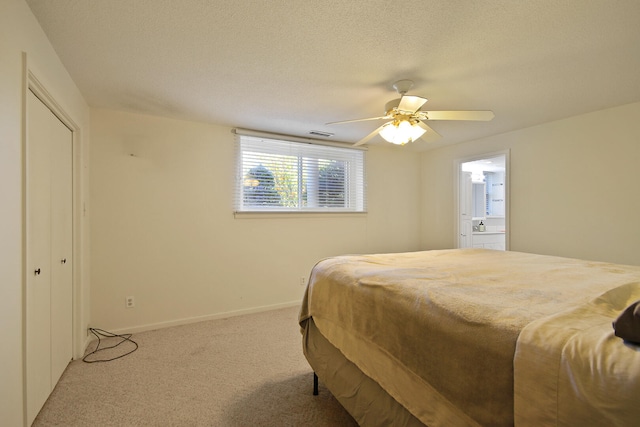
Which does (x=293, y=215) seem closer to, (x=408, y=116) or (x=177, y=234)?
(x=177, y=234)

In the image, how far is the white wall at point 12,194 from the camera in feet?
4.12

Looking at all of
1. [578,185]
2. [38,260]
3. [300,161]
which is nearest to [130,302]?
[38,260]

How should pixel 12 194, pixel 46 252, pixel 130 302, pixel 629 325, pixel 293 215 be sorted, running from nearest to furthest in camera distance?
pixel 629 325 < pixel 12 194 < pixel 46 252 < pixel 130 302 < pixel 293 215

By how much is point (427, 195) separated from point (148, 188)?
13.1 feet

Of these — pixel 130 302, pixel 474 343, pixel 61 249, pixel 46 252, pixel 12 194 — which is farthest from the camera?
pixel 130 302

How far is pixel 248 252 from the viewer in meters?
3.57

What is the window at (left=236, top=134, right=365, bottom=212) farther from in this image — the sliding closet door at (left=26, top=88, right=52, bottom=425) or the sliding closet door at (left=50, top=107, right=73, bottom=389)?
the sliding closet door at (left=26, top=88, right=52, bottom=425)

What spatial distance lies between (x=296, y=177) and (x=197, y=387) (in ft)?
8.35

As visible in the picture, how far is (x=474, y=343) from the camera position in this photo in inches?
35.6

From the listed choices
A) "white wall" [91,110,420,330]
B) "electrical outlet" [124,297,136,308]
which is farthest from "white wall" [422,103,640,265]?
"electrical outlet" [124,297,136,308]

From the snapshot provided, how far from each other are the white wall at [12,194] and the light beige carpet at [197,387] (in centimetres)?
55

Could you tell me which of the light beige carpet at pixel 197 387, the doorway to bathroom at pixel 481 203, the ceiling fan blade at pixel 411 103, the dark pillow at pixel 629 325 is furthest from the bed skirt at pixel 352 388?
the doorway to bathroom at pixel 481 203

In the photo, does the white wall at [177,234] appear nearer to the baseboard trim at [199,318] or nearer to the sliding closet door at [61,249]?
the baseboard trim at [199,318]

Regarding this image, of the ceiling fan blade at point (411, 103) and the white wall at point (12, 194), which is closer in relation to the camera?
the white wall at point (12, 194)
